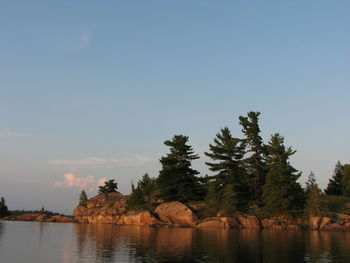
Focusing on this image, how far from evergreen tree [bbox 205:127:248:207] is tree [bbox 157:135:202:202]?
189 inches

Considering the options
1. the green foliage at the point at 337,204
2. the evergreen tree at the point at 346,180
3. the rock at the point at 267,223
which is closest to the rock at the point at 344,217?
the green foliage at the point at 337,204

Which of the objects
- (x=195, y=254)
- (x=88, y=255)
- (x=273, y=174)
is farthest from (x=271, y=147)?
(x=88, y=255)

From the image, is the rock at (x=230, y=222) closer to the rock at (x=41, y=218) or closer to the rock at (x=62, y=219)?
the rock at (x=62, y=219)

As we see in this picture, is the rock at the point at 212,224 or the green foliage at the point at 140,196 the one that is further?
the green foliage at the point at 140,196

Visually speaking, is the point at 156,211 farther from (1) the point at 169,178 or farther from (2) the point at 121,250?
(2) the point at 121,250

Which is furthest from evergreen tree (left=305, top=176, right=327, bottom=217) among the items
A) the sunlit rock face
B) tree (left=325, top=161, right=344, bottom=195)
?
the sunlit rock face

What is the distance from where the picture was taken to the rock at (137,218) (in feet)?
242

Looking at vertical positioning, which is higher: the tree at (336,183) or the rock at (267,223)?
the tree at (336,183)

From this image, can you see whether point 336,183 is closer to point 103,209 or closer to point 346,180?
point 346,180

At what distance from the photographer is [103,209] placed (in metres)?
93.2

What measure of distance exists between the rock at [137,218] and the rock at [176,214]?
6.94 feet

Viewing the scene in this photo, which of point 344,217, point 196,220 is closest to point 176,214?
point 196,220

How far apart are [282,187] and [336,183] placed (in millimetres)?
36559

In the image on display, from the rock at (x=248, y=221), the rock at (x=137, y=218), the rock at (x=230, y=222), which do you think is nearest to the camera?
the rock at (x=230, y=222)
